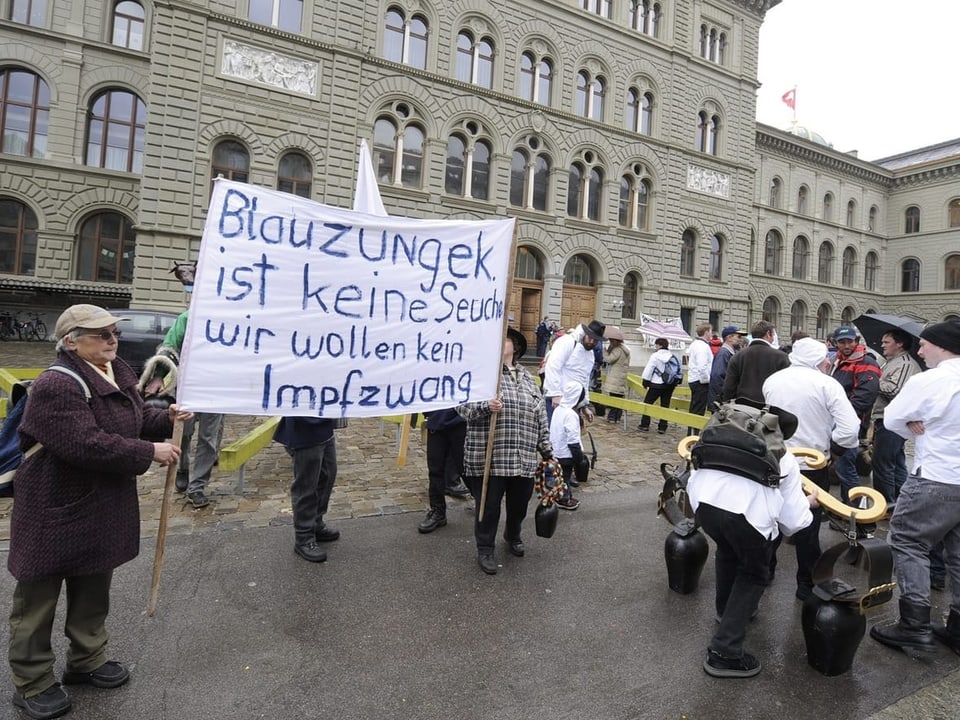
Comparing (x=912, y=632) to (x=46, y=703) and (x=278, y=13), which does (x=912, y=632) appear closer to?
(x=46, y=703)

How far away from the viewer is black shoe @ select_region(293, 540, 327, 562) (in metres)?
4.11

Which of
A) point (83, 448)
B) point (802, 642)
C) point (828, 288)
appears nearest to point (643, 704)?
point (802, 642)

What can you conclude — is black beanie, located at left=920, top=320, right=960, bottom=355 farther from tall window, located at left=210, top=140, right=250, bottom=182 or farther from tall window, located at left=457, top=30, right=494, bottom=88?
tall window, located at left=457, top=30, right=494, bottom=88

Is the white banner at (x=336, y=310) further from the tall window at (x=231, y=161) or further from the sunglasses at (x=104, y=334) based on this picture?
the tall window at (x=231, y=161)

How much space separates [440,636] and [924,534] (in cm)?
306

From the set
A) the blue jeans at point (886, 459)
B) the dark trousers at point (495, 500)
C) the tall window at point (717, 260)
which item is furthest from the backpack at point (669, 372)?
the tall window at point (717, 260)

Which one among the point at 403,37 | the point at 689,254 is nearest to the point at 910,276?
the point at 689,254

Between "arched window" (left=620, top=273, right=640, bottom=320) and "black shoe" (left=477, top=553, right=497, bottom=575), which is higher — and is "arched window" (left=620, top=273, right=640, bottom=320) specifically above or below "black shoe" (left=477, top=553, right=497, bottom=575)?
above

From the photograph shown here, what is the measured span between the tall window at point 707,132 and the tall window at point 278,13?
19.8m

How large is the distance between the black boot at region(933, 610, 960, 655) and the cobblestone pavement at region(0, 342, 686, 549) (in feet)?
10.5

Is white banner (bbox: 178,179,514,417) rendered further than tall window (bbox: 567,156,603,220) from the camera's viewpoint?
No

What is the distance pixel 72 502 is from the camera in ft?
7.99

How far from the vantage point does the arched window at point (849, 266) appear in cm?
3888

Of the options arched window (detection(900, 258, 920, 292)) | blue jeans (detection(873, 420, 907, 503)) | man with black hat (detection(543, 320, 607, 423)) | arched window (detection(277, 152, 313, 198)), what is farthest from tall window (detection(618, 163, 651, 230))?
arched window (detection(900, 258, 920, 292))
